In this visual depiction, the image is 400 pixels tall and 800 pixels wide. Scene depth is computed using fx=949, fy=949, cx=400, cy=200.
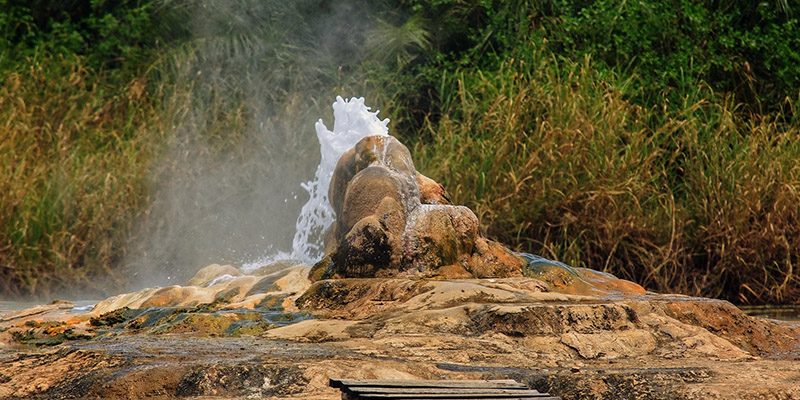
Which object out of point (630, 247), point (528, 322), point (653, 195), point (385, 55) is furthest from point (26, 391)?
point (385, 55)

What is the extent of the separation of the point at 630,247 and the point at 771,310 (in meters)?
1.38

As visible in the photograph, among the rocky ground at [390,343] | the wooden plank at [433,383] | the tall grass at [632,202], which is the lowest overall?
the tall grass at [632,202]

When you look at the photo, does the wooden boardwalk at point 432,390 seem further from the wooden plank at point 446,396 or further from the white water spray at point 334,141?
the white water spray at point 334,141

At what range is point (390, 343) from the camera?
4.60 m

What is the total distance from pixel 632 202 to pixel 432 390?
6.17 m

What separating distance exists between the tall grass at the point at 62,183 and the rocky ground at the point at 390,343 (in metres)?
2.73

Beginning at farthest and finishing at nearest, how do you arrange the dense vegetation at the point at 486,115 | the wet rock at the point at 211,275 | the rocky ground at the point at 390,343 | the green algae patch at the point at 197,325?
the dense vegetation at the point at 486,115 → the wet rock at the point at 211,275 → the green algae patch at the point at 197,325 → the rocky ground at the point at 390,343

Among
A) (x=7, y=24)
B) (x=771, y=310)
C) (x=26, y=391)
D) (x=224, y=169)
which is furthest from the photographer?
(x=7, y=24)

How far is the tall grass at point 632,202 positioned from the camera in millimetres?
8789

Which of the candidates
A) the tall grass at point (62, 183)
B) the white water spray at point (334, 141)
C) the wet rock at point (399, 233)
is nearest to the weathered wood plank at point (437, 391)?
the wet rock at point (399, 233)

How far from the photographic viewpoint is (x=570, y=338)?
185 inches

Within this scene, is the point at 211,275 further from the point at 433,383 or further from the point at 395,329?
the point at 433,383

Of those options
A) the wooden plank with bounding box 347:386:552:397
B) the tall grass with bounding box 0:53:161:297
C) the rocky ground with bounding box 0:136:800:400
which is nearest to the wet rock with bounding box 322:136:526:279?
the rocky ground with bounding box 0:136:800:400

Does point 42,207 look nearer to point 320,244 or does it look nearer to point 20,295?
point 20,295
